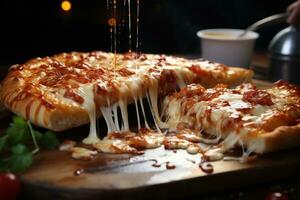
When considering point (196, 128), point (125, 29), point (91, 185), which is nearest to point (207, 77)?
point (196, 128)

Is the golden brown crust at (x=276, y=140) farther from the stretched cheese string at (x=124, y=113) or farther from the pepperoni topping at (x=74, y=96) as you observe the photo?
the pepperoni topping at (x=74, y=96)

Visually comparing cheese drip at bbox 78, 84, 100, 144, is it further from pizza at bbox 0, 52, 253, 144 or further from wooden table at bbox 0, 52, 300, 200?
wooden table at bbox 0, 52, 300, 200

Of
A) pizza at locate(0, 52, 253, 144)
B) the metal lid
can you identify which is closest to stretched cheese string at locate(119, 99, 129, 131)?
pizza at locate(0, 52, 253, 144)

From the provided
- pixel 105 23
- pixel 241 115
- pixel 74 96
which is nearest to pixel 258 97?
pixel 241 115

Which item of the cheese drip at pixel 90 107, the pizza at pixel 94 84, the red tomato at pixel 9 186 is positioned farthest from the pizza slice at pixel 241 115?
the red tomato at pixel 9 186

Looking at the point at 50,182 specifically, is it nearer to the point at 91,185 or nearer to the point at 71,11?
the point at 91,185
